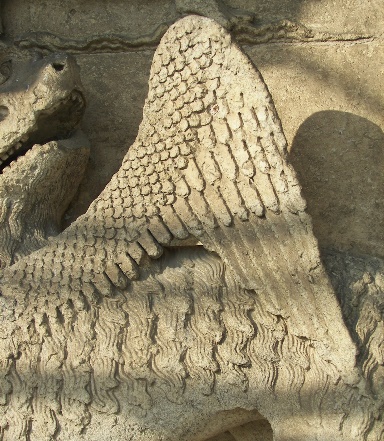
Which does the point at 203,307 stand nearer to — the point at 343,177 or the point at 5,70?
the point at 343,177

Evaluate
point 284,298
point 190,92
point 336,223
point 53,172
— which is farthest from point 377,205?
point 53,172

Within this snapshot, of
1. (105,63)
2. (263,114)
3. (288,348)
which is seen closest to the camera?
(263,114)

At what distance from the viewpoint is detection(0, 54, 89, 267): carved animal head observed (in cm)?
189

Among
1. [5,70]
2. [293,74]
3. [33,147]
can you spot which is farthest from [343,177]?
[5,70]

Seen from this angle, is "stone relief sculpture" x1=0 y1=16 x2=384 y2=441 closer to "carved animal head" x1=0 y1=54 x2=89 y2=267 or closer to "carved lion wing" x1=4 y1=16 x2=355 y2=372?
"carved lion wing" x1=4 y1=16 x2=355 y2=372

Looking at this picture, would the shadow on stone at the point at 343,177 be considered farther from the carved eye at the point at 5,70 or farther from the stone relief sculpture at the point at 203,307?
the carved eye at the point at 5,70

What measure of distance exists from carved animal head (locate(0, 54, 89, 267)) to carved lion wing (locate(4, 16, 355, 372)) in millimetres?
213

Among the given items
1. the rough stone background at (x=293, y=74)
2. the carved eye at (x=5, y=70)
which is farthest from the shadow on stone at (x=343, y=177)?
the carved eye at (x=5, y=70)

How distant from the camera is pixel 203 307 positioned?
1.66m

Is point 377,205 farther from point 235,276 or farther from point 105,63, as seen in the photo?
point 105,63

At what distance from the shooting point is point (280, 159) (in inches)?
60.8

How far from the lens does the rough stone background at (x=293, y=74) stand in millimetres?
2043

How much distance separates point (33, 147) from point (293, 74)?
86 cm

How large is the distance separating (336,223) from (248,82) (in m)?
0.67
